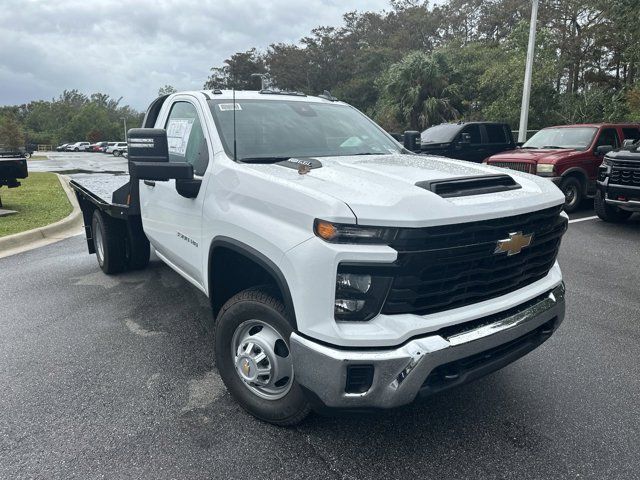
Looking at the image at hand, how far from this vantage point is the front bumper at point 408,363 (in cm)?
216

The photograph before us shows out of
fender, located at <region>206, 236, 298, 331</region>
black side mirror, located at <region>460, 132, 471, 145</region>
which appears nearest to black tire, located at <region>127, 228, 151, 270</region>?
fender, located at <region>206, 236, 298, 331</region>

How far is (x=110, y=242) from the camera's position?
18.0 feet

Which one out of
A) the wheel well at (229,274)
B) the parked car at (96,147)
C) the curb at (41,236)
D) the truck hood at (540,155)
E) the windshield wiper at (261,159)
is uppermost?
the windshield wiper at (261,159)

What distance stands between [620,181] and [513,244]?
6.71 m

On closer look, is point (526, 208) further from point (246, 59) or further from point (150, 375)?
point (246, 59)

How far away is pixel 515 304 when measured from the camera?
8.47ft

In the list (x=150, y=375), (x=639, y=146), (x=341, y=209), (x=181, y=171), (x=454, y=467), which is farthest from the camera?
(x=639, y=146)

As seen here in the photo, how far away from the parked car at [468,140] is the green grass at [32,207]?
803cm

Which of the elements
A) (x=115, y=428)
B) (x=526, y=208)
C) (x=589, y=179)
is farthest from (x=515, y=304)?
(x=589, y=179)

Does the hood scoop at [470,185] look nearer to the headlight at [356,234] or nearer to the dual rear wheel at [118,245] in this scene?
the headlight at [356,234]

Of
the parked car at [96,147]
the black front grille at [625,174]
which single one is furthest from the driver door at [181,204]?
the parked car at [96,147]

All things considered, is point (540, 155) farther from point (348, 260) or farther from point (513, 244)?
point (348, 260)

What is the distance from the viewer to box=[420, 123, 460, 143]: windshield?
12188 mm

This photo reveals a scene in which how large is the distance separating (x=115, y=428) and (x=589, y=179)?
9.79 meters
